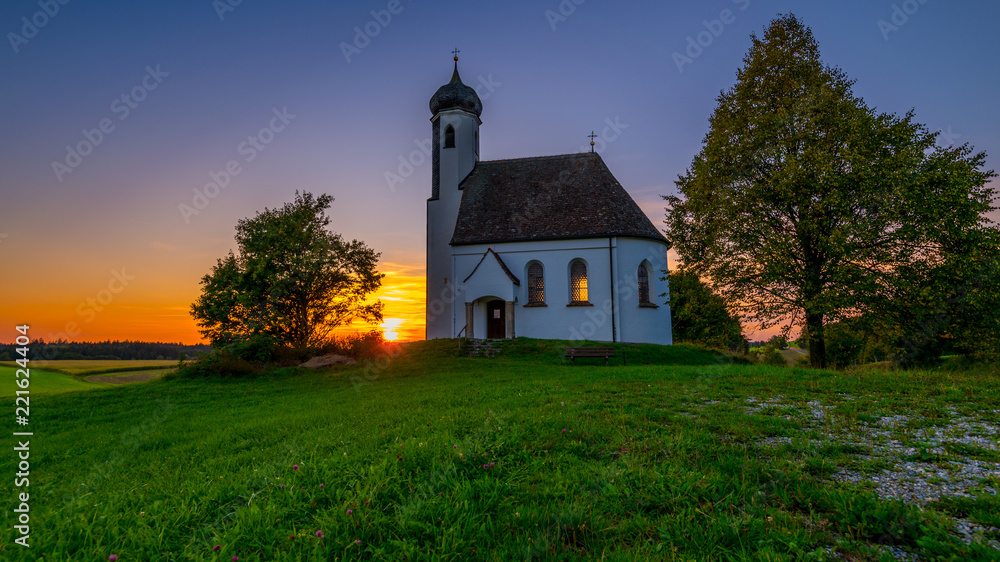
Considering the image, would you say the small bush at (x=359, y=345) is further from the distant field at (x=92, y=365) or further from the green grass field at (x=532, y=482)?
the green grass field at (x=532, y=482)

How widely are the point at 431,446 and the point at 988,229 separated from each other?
17.2 metres

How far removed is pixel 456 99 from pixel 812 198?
2213 centimetres

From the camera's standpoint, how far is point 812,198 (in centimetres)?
1418

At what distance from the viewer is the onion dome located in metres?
29.7

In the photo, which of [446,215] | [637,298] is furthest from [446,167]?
[637,298]

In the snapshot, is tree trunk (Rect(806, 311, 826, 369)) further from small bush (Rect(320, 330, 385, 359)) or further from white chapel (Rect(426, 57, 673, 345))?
small bush (Rect(320, 330, 385, 359))

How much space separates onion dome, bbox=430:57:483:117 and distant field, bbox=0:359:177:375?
22165 mm

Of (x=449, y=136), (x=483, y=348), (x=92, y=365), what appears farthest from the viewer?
(x=92, y=365)

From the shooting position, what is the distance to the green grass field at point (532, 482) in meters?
2.94

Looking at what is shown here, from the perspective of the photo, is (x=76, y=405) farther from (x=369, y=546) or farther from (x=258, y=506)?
(x=369, y=546)

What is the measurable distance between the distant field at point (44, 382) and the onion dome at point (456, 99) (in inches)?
925

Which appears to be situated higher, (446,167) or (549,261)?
(446,167)

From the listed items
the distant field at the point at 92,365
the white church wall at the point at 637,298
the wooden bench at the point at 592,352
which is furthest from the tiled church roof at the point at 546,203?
the distant field at the point at 92,365

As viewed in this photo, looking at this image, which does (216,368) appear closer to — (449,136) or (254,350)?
(254,350)
